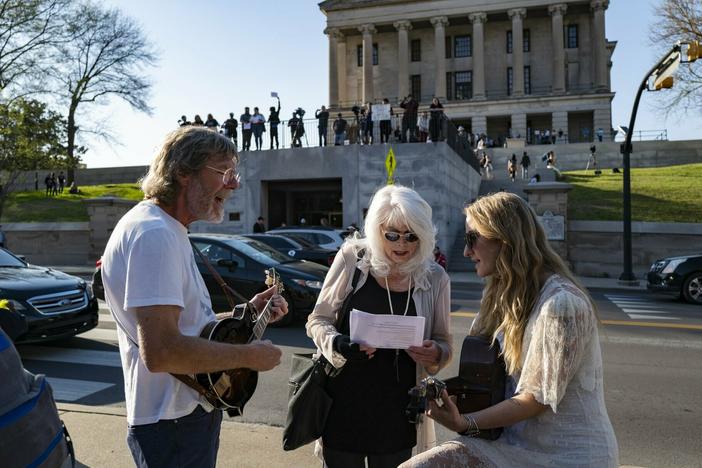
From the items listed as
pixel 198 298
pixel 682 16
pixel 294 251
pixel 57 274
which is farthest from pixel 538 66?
pixel 198 298

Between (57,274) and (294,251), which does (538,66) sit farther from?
(57,274)

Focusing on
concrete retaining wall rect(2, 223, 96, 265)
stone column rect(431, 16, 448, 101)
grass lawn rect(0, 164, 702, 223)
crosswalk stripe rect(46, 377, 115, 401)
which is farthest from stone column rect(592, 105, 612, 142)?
crosswalk stripe rect(46, 377, 115, 401)

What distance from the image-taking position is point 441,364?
9.07 feet

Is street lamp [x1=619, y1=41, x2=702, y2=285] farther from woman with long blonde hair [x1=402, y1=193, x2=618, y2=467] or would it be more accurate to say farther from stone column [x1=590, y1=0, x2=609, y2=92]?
stone column [x1=590, y1=0, x2=609, y2=92]

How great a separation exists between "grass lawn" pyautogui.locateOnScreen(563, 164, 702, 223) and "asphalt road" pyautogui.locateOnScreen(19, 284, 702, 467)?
12.4m

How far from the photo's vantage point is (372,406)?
2.74m

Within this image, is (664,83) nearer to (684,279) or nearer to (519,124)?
(684,279)

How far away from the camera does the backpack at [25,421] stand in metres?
1.41

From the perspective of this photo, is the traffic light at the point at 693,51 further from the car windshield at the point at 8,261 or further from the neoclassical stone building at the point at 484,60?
the neoclassical stone building at the point at 484,60

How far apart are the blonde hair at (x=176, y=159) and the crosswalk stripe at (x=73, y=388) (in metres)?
4.58

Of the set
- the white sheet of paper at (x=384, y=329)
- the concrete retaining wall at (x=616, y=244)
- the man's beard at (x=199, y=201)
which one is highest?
the man's beard at (x=199, y=201)

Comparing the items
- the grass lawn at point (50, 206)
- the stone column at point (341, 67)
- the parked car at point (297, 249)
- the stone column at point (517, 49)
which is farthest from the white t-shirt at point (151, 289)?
the stone column at point (341, 67)

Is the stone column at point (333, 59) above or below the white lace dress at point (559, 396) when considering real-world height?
above

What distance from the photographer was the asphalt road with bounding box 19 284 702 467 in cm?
470
